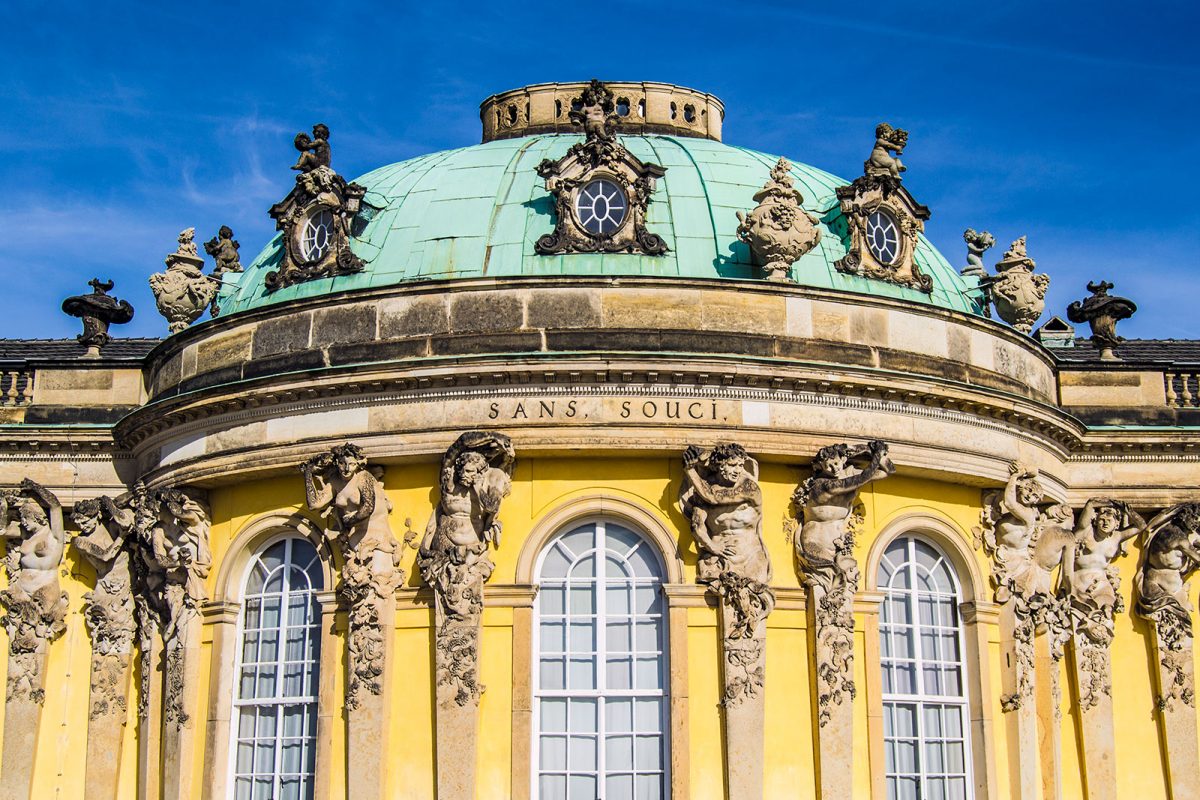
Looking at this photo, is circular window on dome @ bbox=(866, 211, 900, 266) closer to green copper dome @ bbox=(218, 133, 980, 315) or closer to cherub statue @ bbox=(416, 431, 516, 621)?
green copper dome @ bbox=(218, 133, 980, 315)

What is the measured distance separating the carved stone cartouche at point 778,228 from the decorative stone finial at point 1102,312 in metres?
7.59

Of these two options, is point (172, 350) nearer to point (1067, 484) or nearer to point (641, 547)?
point (641, 547)

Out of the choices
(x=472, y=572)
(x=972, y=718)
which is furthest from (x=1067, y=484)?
(x=472, y=572)

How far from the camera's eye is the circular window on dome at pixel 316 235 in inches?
963

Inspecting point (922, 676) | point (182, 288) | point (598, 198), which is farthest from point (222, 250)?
point (922, 676)

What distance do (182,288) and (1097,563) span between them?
1456 cm

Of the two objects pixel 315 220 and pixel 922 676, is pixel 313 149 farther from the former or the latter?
pixel 922 676

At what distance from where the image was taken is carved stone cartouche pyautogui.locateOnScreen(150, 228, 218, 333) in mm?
26109

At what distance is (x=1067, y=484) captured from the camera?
25688mm

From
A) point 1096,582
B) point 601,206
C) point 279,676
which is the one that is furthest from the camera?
point 1096,582

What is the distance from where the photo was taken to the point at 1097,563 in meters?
25.5

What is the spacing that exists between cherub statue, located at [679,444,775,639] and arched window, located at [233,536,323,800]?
5.30m

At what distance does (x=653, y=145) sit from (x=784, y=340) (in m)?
5.11

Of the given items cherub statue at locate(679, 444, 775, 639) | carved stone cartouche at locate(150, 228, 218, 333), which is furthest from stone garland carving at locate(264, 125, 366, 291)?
cherub statue at locate(679, 444, 775, 639)
